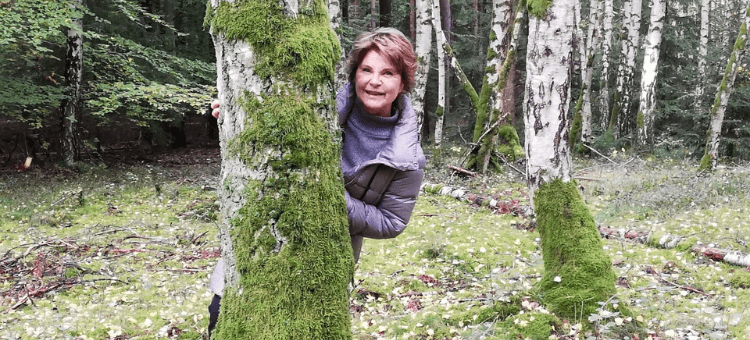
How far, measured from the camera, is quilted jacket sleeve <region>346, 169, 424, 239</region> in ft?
7.55

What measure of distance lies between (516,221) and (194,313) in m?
5.61

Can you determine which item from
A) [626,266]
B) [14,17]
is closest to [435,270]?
[626,266]

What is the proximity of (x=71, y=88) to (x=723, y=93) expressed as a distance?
55.5 ft

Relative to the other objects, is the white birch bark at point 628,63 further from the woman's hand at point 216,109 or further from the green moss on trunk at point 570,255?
the woman's hand at point 216,109

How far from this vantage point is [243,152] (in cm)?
191

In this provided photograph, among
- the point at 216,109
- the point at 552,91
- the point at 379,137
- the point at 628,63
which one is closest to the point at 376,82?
the point at 379,137

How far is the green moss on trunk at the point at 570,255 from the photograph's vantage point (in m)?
4.21

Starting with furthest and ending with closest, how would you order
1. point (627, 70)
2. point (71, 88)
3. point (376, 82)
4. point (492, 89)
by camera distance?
point (627, 70)
point (71, 88)
point (492, 89)
point (376, 82)

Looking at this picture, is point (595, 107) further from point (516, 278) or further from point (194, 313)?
point (194, 313)

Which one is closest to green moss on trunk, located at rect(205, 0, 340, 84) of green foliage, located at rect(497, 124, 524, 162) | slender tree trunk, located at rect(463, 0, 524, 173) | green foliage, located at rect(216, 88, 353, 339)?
green foliage, located at rect(216, 88, 353, 339)

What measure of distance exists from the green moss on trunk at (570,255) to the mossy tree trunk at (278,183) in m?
3.01

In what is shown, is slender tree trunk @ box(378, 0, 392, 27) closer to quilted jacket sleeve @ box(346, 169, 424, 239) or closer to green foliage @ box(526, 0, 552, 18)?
green foliage @ box(526, 0, 552, 18)

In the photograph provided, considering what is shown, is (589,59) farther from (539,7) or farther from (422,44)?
(539,7)

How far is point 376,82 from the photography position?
240cm
